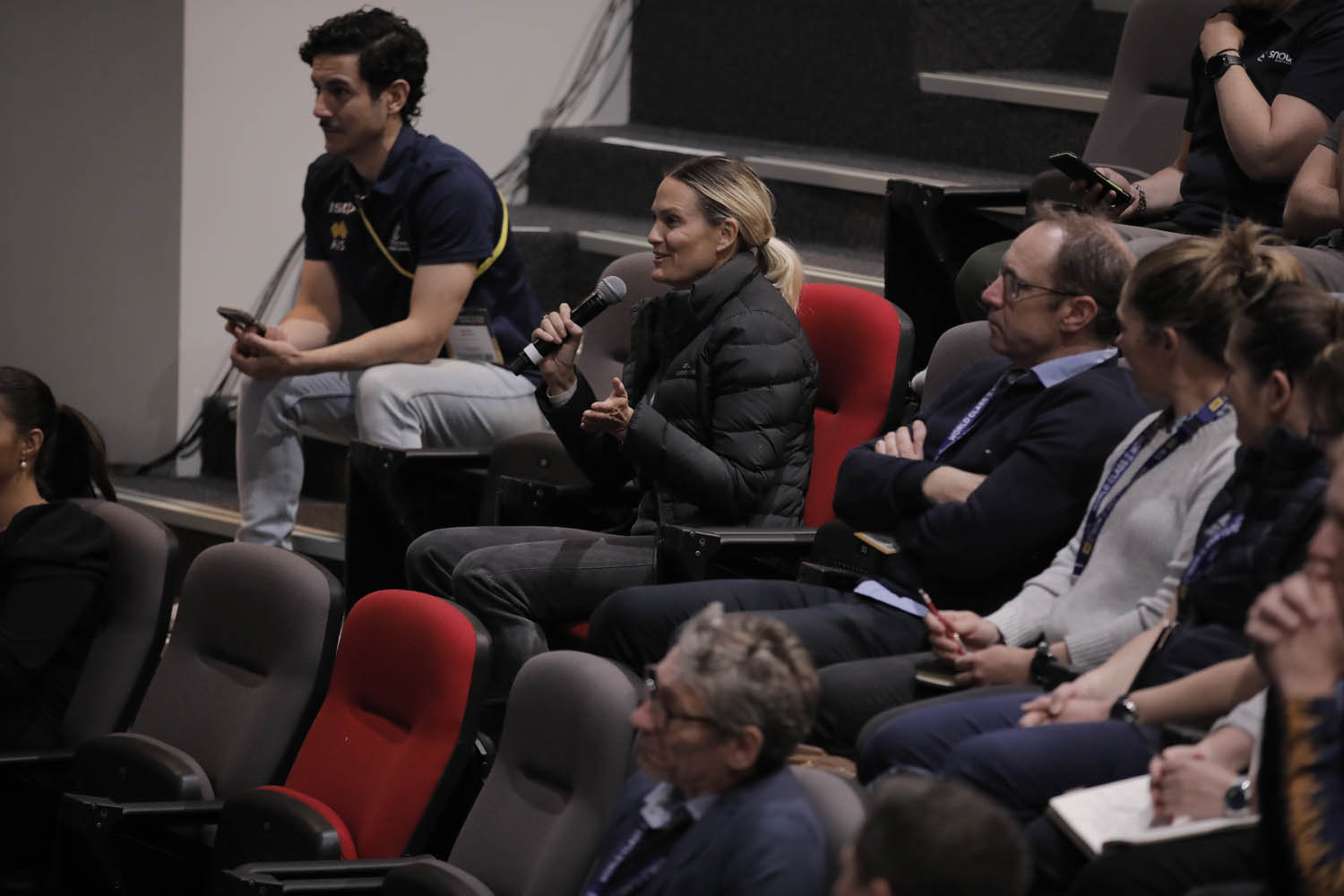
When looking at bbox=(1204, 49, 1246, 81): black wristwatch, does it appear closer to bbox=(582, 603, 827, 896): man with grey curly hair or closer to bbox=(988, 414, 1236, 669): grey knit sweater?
bbox=(988, 414, 1236, 669): grey knit sweater

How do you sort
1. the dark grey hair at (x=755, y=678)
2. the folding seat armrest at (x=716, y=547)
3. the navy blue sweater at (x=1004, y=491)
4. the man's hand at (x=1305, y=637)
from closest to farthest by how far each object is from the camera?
the man's hand at (x=1305, y=637) < the dark grey hair at (x=755, y=678) < the navy blue sweater at (x=1004, y=491) < the folding seat armrest at (x=716, y=547)

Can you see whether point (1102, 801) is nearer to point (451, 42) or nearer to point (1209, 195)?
point (1209, 195)

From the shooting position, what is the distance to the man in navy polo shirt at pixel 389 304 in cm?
386

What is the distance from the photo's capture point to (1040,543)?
2523 millimetres

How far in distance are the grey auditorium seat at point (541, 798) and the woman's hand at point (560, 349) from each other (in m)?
0.75

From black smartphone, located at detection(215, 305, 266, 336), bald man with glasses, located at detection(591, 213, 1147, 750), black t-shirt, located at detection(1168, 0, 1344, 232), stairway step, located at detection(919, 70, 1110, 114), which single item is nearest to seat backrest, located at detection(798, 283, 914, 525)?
bald man with glasses, located at detection(591, 213, 1147, 750)

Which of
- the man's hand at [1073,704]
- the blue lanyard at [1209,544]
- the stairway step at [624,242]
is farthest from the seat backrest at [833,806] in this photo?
the stairway step at [624,242]

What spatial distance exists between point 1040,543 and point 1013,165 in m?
2.39

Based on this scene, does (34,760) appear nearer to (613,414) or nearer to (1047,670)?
(613,414)

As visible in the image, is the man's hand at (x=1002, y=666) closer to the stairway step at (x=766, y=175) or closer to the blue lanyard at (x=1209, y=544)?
the blue lanyard at (x=1209, y=544)

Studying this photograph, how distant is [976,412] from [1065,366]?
0.58 feet

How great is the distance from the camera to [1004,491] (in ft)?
8.13

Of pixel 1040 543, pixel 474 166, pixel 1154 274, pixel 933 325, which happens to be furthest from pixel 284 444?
pixel 1154 274

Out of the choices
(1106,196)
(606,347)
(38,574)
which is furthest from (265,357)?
(1106,196)
